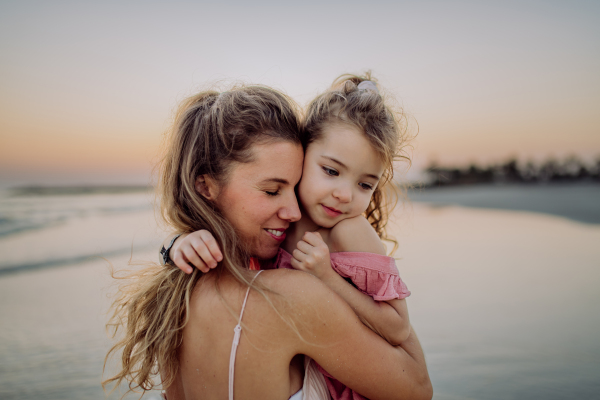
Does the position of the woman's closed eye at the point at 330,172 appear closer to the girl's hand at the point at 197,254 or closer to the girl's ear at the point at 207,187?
the girl's ear at the point at 207,187

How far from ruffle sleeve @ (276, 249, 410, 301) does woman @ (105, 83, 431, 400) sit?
0.85 feet

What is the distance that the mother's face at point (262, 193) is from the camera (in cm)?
193

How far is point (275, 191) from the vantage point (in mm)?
2010

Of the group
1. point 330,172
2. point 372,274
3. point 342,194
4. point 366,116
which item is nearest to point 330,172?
point 330,172

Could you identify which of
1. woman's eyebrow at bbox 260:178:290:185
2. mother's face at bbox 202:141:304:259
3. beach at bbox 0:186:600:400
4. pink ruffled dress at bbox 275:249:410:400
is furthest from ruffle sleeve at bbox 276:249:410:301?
beach at bbox 0:186:600:400

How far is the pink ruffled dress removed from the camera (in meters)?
1.84

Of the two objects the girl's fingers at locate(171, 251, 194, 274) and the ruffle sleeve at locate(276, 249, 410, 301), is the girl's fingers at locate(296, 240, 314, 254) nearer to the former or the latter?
the ruffle sleeve at locate(276, 249, 410, 301)

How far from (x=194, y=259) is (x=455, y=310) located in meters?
4.00

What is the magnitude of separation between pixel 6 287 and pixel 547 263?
8.28 metres

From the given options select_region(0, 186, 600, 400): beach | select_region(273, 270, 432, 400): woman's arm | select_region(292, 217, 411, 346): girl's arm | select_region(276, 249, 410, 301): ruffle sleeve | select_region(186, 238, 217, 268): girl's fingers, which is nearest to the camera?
select_region(273, 270, 432, 400): woman's arm

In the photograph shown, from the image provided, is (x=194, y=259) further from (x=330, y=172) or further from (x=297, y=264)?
(x=330, y=172)

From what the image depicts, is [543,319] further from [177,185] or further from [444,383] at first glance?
[177,185]

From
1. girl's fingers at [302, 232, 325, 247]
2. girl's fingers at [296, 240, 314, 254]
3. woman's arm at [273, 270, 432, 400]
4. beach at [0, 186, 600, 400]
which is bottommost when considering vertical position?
beach at [0, 186, 600, 400]

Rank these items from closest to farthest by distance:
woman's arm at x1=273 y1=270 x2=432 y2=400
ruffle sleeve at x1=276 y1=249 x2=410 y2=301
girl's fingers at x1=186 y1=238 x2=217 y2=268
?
woman's arm at x1=273 y1=270 x2=432 y2=400 < girl's fingers at x1=186 y1=238 x2=217 y2=268 < ruffle sleeve at x1=276 y1=249 x2=410 y2=301
